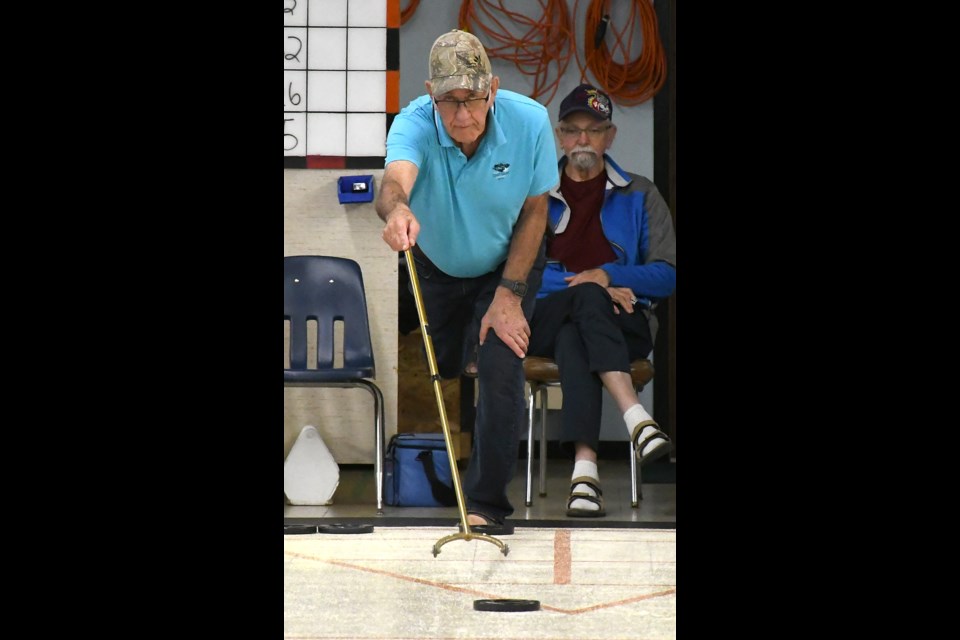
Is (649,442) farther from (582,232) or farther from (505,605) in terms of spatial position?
(505,605)

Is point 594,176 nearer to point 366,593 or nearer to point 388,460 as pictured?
point 388,460

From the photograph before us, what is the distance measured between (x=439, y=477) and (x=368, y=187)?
38.0 inches

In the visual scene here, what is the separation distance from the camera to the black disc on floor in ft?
8.04

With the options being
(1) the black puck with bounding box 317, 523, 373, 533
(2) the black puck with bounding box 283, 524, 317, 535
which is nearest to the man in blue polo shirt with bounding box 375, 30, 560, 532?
(1) the black puck with bounding box 317, 523, 373, 533

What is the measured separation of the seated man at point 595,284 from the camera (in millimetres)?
3633

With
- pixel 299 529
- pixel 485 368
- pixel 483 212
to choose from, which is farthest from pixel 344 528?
pixel 483 212

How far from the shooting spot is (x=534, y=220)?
3346mm

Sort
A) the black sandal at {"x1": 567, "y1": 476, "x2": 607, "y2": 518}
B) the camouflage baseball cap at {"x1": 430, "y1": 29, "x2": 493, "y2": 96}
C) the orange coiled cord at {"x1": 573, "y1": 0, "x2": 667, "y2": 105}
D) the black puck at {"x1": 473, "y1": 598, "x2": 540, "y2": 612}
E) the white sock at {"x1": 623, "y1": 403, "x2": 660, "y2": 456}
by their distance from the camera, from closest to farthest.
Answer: the black puck at {"x1": 473, "y1": 598, "x2": 540, "y2": 612} < the camouflage baseball cap at {"x1": 430, "y1": 29, "x2": 493, "y2": 96} < the black sandal at {"x1": 567, "y1": 476, "x2": 607, "y2": 518} < the white sock at {"x1": 623, "y1": 403, "x2": 660, "y2": 456} < the orange coiled cord at {"x1": 573, "y1": 0, "x2": 667, "y2": 105}

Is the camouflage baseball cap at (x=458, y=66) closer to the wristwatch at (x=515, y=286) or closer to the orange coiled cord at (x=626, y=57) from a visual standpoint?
the wristwatch at (x=515, y=286)

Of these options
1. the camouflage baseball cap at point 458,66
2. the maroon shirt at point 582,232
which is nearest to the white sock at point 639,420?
the maroon shirt at point 582,232

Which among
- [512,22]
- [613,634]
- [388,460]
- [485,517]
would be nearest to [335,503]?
[388,460]

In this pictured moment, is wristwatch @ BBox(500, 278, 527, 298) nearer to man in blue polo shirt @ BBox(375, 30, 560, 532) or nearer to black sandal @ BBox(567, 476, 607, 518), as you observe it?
man in blue polo shirt @ BBox(375, 30, 560, 532)

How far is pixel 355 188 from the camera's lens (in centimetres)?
386

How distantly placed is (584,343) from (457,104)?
925mm
